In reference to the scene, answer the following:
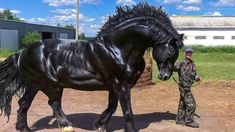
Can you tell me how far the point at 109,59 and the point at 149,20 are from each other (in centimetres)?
84

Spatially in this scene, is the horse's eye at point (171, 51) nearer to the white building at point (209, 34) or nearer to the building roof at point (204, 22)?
the white building at point (209, 34)

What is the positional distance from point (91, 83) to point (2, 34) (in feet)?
143

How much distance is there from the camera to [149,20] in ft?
21.5

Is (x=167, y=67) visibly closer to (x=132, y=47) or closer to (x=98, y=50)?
(x=132, y=47)

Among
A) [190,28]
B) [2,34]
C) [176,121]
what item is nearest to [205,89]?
[176,121]

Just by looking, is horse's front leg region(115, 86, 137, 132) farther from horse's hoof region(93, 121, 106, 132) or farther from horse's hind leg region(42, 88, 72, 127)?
horse's hind leg region(42, 88, 72, 127)

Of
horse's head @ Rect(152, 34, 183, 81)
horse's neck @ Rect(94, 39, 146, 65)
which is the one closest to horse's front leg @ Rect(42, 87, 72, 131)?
horse's neck @ Rect(94, 39, 146, 65)

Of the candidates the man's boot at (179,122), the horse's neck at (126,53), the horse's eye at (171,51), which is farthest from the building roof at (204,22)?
the horse's eye at (171,51)

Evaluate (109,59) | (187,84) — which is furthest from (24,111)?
(187,84)

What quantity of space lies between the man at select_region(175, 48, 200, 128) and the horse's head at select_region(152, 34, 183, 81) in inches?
→ 49.3

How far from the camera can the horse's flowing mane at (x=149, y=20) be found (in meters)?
6.47

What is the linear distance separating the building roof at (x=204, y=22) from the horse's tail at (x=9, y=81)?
6626cm

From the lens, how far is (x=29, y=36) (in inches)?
2066

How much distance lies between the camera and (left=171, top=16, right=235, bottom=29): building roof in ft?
241
